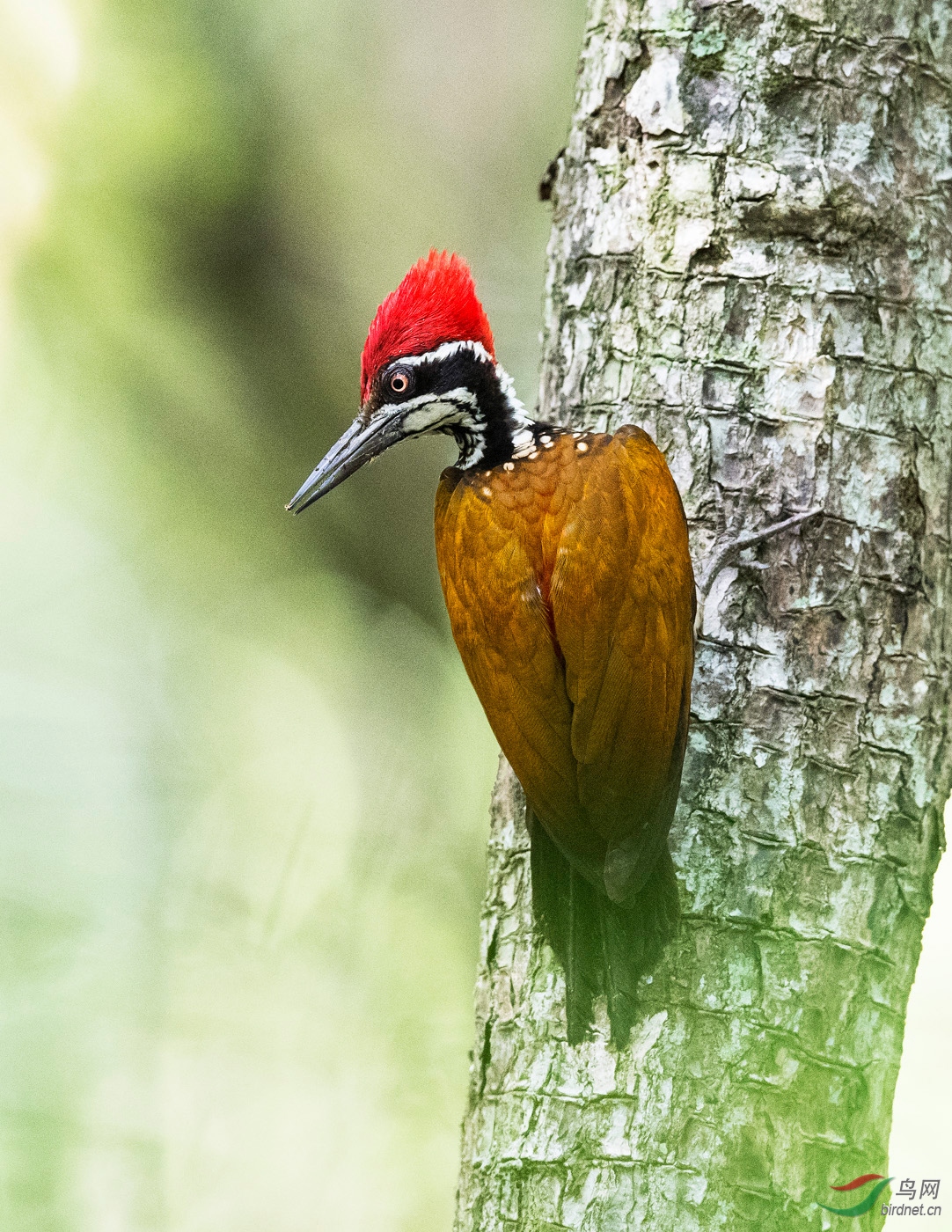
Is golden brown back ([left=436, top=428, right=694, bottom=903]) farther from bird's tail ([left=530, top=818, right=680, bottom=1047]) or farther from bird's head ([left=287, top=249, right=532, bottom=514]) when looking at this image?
bird's head ([left=287, top=249, right=532, bottom=514])

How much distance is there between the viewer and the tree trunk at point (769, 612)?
7.18 ft

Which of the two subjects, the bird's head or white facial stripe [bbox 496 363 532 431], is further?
white facial stripe [bbox 496 363 532 431]

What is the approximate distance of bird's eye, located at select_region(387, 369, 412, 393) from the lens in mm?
2543

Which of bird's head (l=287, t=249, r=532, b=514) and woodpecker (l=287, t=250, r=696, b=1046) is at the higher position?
bird's head (l=287, t=249, r=532, b=514)

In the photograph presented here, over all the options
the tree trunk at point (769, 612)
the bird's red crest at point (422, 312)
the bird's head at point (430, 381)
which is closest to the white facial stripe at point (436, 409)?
the bird's head at point (430, 381)

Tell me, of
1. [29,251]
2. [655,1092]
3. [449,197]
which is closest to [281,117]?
[449,197]

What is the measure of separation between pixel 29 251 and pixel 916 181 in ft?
9.91

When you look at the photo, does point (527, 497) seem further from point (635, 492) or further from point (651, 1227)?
A: point (651, 1227)

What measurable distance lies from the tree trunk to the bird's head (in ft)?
0.74

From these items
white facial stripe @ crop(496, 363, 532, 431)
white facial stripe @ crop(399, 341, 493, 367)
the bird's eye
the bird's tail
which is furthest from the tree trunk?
the bird's eye

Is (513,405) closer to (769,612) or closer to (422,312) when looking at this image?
(422,312)

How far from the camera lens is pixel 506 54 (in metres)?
4.39

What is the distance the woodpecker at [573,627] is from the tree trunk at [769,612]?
108 mm

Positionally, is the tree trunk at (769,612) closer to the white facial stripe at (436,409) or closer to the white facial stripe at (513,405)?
the white facial stripe at (513,405)
